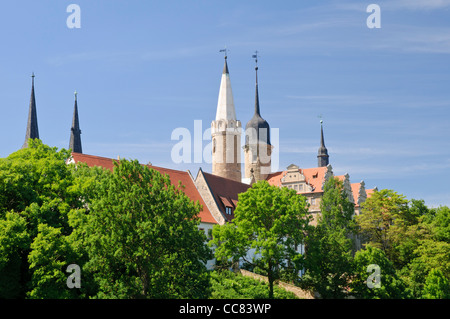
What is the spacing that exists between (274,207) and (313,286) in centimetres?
715

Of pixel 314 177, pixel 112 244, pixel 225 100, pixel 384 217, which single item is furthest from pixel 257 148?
pixel 112 244

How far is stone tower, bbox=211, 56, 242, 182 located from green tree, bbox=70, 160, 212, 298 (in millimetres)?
44294

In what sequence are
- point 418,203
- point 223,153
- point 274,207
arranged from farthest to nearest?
point 223,153 < point 418,203 < point 274,207

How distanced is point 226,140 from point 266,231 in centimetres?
3709

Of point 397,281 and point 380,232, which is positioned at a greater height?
point 380,232

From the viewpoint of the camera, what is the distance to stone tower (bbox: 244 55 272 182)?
92938 mm

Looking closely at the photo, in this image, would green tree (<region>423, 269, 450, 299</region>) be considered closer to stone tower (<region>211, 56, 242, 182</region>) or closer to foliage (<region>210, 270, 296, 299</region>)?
foliage (<region>210, 270, 296, 299</region>)

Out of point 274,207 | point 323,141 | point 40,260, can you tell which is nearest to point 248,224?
point 274,207

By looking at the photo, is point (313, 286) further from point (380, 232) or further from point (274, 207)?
Answer: point (380, 232)

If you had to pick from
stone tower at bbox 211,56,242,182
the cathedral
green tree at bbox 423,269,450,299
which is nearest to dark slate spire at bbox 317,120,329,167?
the cathedral

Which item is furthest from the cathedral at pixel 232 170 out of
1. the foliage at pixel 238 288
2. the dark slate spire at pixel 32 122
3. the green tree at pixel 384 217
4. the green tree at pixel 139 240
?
the green tree at pixel 139 240

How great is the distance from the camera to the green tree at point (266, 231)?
48.9m

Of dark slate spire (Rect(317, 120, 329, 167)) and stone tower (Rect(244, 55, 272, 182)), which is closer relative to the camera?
stone tower (Rect(244, 55, 272, 182))

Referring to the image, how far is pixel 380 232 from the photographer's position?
6794cm
